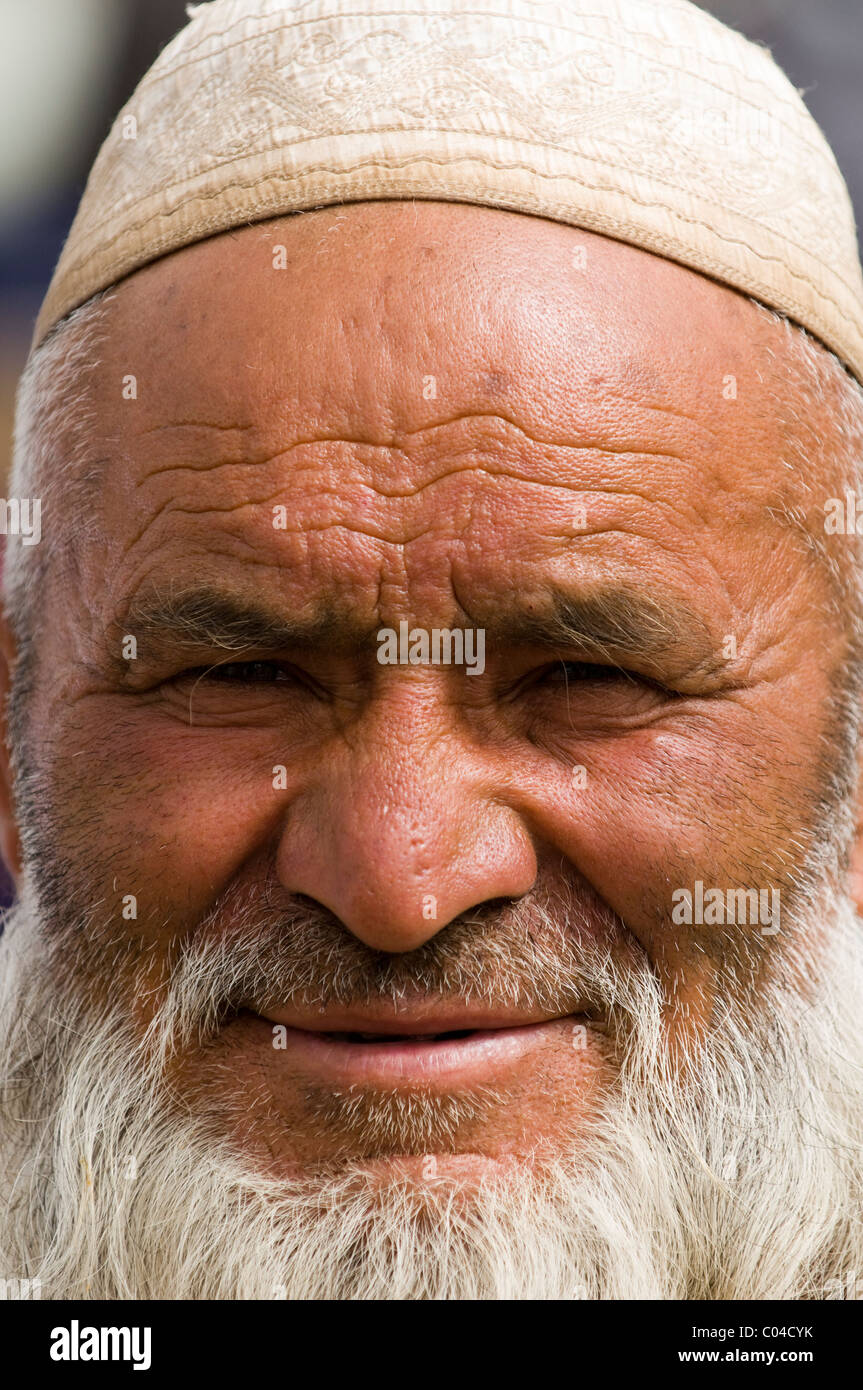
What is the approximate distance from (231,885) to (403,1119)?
434 mm

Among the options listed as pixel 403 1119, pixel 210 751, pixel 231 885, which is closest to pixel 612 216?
pixel 210 751

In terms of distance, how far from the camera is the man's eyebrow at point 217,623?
6.28ft

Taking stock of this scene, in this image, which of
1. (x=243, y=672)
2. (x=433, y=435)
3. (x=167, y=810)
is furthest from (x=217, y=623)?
(x=433, y=435)

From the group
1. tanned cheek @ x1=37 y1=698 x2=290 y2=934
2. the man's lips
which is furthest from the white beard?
tanned cheek @ x1=37 y1=698 x2=290 y2=934

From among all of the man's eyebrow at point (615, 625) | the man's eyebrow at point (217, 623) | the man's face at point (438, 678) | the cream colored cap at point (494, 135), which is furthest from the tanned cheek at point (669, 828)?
the cream colored cap at point (494, 135)

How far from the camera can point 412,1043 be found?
6.23 ft

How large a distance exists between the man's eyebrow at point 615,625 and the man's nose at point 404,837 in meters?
0.21

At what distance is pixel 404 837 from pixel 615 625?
451 millimetres

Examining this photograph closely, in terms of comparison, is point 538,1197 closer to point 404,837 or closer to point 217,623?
point 404,837

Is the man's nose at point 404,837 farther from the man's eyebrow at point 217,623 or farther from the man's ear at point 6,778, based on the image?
the man's ear at point 6,778

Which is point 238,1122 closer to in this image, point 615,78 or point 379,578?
point 379,578

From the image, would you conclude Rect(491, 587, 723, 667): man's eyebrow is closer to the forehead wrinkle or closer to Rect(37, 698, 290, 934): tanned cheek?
the forehead wrinkle

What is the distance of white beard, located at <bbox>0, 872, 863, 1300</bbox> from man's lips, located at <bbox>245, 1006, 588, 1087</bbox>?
14 cm

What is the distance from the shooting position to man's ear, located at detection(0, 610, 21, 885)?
2.53m
